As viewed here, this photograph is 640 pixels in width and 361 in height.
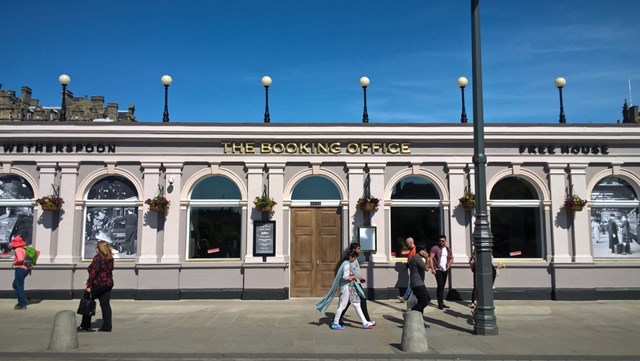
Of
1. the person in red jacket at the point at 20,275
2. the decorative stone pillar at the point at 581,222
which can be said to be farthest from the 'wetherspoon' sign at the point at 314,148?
the person in red jacket at the point at 20,275

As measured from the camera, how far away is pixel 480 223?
1087 centimetres

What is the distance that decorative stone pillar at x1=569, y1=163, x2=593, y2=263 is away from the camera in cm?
1565

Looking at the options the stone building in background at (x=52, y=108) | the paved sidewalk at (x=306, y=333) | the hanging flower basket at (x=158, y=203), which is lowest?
the paved sidewalk at (x=306, y=333)

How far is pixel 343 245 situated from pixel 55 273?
26.2ft

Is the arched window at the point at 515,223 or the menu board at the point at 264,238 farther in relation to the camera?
the arched window at the point at 515,223

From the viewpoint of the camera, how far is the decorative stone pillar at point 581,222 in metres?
15.6

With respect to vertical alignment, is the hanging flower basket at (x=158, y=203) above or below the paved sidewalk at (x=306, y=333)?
above

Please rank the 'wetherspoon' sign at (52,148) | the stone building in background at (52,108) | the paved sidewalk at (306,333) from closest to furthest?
the paved sidewalk at (306,333) → the 'wetherspoon' sign at (52,148) → the stone building in background at (52,108)

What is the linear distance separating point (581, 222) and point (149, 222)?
12.3 meters

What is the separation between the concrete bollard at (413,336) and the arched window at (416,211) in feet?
22.0

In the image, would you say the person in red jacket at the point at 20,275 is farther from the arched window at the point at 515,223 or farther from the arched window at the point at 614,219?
the arched window at the point at 614,219

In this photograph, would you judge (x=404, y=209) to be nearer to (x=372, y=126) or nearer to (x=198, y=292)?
(x=372, y=126)

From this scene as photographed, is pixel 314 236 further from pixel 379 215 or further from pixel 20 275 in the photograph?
pixel 20 275

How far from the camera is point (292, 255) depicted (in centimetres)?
1560
